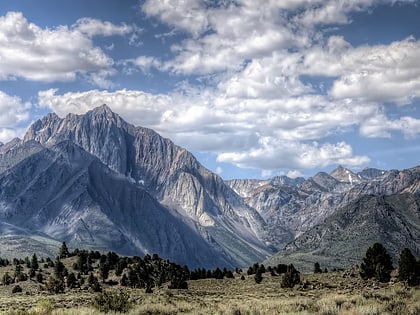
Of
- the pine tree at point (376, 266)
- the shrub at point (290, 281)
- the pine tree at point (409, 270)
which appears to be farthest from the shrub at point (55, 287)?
the pine tree at point (409, 270)

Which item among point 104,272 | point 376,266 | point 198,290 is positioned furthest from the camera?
point 104,272

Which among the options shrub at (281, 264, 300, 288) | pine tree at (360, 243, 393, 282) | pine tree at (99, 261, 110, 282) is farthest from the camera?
pine tree at (99, 261, 110, 282)

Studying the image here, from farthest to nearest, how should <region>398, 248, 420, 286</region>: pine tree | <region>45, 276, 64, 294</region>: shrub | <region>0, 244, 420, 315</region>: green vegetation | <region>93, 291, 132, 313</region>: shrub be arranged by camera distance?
<region>45, 276, 64, 294</region>: shrub → <region>398, 248, 420, 286</region>: pine tree → <region>93, 291, 132, 313</region>: shrub → <region>0, 244, 420, 315</region>: green vegetation

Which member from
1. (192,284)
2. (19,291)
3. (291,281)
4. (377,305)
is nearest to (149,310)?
(377,305)

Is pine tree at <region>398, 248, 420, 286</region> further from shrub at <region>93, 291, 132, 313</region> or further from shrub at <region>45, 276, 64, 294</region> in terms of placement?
shrub at <region>45, 276, 64, 294</region>

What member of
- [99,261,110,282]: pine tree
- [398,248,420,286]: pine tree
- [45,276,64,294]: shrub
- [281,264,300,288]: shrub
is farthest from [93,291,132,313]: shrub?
[99,261,110,282]: pine tree

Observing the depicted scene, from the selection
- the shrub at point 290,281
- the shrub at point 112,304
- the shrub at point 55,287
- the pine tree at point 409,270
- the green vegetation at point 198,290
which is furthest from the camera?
the shrub at point 55,287

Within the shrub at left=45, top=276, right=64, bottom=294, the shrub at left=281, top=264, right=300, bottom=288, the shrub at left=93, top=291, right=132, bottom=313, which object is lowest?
the shrub at left=45, top=276, right=64, bottom=294

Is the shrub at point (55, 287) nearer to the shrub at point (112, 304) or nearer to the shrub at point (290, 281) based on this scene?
the shrub at point (290, 281)

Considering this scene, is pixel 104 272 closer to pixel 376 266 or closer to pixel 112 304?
pixel 376 266

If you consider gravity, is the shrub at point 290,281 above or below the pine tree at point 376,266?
below

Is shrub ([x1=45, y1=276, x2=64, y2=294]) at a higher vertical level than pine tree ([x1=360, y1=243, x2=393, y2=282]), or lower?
lower

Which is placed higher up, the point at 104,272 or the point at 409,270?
the point at 409,270

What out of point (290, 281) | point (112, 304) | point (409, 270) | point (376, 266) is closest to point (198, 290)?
point (290, 281)
